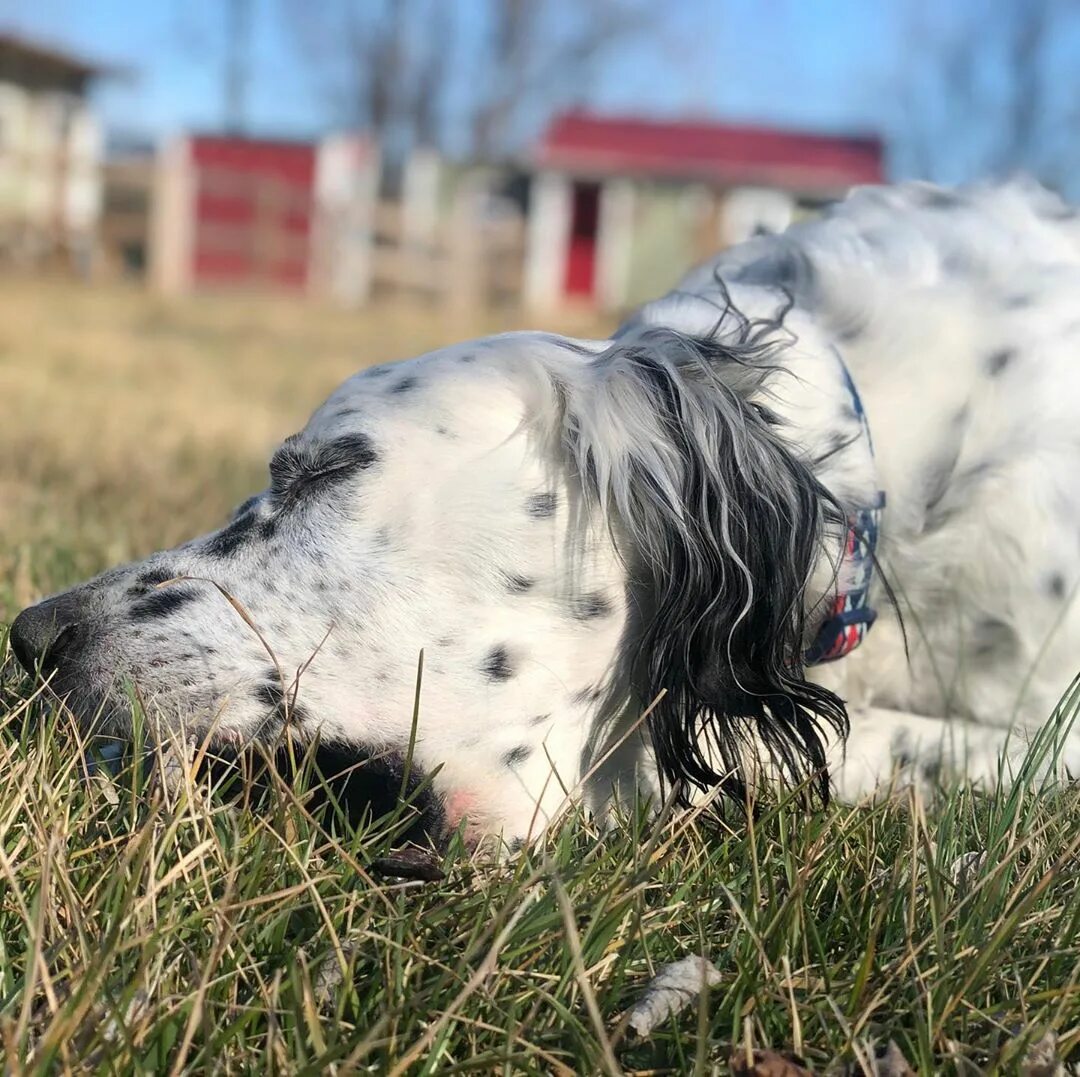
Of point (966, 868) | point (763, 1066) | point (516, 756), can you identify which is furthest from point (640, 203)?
point (763, 1066)

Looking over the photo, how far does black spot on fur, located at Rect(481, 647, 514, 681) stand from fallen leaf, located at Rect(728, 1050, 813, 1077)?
27.7 inches

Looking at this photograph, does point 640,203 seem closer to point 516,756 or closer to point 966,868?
point 516,756

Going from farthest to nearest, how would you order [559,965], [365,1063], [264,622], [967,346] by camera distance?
[967,346] < [264,622] < [559,965] < [365,1063]

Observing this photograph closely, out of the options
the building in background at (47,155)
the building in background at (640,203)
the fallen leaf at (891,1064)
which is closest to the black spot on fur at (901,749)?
the fallen leaf at (891,1064)

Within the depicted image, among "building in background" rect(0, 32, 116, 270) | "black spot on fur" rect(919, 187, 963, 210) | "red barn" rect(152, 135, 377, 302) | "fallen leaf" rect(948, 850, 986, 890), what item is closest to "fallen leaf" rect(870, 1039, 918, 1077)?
"fallen leaf" rect(948, 850, 986, 890)

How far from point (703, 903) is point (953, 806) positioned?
0.42m

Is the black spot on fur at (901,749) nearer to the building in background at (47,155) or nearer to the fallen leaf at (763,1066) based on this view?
the fallen leaf at (763,1066)

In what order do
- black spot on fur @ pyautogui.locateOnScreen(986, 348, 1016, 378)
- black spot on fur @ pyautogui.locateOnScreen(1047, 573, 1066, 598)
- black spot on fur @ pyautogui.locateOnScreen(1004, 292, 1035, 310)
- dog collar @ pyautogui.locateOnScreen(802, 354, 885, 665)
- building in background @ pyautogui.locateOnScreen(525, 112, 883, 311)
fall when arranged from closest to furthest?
dog collar @ pyautogui.locateOnScreen(802, 354, 885, 665), black spot on fur @ pyautogui.locateOnScreen(1047, 573, 1066, 598), black spot on fur @ pyautogui.locateOnScreen(986, 348, 1016, 378), black spot on fur @ pyautogui.locateOnScreen(1004, 292, 1035, 310), building in background @ pyautogui.locateOnScreen(525, 112, 883, 311)

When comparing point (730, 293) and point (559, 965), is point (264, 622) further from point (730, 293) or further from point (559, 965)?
point (730, 293)

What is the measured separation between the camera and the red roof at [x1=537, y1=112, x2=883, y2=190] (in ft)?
88.2

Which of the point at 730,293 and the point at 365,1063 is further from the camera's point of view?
the point at 730,293

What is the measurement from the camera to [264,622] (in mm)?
1894

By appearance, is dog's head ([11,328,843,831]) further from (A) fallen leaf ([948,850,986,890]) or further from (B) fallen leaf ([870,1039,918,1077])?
(B) fallen leaf ([870,1039,918,1077])

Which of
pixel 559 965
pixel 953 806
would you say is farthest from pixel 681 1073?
pixel 953 806
